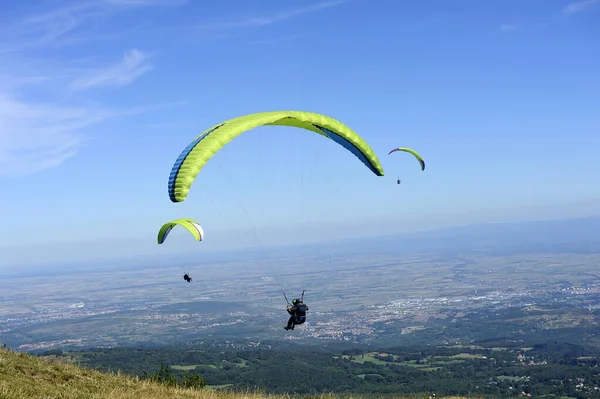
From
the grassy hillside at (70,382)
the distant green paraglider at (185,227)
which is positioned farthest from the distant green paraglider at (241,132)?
the distant green paraglider at (185,227)

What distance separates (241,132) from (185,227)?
29.6 feet

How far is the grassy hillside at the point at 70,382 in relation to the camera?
1230cm

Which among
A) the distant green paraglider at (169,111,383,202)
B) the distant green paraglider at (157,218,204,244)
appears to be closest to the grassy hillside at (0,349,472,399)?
the distant green paraglider at (169,111,383,202)

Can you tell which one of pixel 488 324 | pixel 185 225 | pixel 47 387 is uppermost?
Answer: pixel 185 225

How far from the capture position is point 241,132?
603 inches

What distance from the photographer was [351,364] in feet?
346

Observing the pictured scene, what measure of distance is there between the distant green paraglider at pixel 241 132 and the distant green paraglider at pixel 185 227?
20.4ft

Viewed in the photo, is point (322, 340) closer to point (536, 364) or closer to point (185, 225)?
point (536, 364)

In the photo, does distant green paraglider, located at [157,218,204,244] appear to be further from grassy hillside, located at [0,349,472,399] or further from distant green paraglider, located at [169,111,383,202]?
grassy hillside, located at [0,349,472,399]

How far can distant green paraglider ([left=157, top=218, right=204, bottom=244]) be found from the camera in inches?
861

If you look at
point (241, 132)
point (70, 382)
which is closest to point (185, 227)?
point (241, 132)

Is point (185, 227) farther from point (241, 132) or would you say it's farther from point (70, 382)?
point (70, 382)

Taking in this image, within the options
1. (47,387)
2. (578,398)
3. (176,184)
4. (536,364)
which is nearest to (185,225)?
(176,184)

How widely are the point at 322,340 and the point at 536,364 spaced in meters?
60.7
